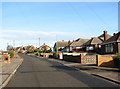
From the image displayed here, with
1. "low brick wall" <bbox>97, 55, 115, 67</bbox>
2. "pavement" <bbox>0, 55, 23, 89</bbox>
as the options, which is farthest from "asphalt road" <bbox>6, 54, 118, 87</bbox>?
"low brick wall" <bbox>97, 55, 115, 67</bbox>

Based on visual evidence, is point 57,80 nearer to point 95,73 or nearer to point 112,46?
point 95,73

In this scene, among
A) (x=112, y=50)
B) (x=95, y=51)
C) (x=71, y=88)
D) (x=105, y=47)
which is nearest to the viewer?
(x=71, y=88)

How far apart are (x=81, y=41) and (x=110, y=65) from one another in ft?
165

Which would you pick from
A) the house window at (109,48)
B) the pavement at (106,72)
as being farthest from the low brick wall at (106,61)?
the house window at (109,48)

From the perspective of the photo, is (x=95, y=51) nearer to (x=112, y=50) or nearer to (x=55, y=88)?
(x=112, y=50)

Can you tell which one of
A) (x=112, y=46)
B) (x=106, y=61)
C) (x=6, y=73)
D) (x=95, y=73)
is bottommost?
(x=6, y=73)

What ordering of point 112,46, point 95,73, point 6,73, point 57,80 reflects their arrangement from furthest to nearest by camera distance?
point 112,46
point 6,73
point 95,73
point 57,80

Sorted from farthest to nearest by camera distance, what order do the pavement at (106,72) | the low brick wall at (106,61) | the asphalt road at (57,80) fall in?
the low brick wall at (106,61) → the pavement at (106,72) → the asphalt road at (57,80)

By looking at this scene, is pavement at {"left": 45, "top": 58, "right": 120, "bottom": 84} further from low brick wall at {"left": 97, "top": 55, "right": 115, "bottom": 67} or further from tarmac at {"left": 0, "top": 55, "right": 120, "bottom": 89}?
low brick wall at {"left": 97, "top": 55, "right": 115, "bottom": 67}

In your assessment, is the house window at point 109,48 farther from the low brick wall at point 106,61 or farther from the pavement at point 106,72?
the pavement at point 106,72

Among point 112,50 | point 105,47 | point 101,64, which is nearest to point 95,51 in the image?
point 105,47

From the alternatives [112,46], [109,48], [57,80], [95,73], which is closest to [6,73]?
[57,80]

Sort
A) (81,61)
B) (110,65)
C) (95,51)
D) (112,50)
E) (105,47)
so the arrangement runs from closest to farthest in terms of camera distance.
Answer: (110,65) → (81,61) → (112,50) → (105,47) → (95,51)

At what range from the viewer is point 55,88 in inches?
A: 385
